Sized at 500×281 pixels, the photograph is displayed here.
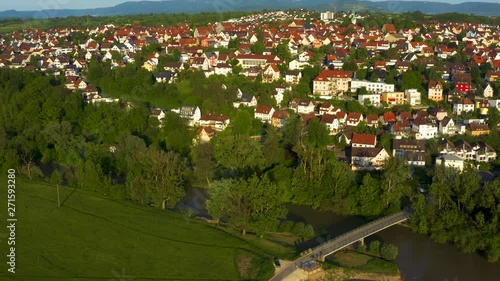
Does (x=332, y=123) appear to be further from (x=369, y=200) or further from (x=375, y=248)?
(x=375, y=248)

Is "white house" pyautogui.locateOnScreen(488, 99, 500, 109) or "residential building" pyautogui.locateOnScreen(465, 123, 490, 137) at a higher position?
"white house" pyautogui.locateOnScreen(488, 99, 500, 109)

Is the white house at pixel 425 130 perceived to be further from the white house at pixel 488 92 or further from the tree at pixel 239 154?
the tree at pixel 239 154

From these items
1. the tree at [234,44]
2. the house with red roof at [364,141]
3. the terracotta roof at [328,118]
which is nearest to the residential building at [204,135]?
the terracotta roof at [328,118]

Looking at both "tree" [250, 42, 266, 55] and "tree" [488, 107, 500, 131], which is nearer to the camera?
"tree" [488, 107, 500, 131]

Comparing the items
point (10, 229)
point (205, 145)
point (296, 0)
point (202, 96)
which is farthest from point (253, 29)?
point (10, 229)

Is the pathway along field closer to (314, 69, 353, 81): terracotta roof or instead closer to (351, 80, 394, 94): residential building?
(314, 69, 353, 81): terracotta roof

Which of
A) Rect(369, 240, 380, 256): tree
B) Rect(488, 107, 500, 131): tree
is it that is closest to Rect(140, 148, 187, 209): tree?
Rect(369, 240, 380, 256): tree
